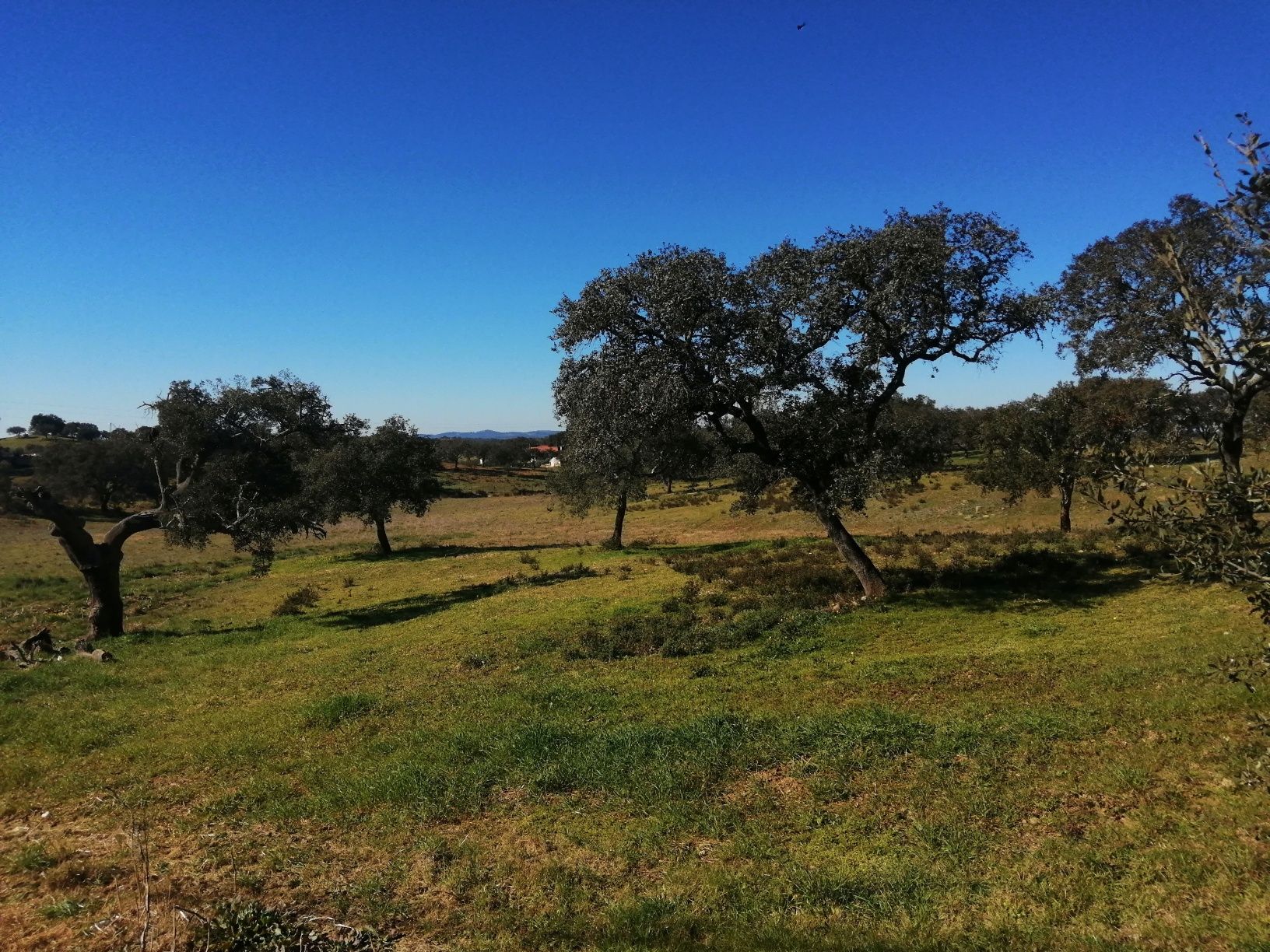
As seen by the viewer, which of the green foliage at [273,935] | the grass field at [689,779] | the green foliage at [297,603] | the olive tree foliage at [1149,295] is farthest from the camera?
the green foliage at [297,603]

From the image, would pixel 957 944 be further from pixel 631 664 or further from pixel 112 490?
pixel 112 490

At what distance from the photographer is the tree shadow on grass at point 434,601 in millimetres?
22922

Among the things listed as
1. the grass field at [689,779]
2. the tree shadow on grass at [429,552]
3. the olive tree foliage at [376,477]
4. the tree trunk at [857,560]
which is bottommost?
the tree shadow on grass at [429,552]

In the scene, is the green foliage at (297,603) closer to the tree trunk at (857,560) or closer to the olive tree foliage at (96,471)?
the tree trunk at (857,560)

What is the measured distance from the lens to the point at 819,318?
52.0ft

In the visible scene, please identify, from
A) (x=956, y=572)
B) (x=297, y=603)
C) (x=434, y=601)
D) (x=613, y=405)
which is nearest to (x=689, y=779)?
(x=613, y=405)

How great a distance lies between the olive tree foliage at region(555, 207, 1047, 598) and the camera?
1572 centimetres

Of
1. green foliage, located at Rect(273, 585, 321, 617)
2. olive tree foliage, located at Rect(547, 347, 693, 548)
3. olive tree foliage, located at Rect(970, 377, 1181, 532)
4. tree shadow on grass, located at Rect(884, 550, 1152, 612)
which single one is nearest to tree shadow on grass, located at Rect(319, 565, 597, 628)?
green foliage, located at Rect(273, 585, 321, 617)

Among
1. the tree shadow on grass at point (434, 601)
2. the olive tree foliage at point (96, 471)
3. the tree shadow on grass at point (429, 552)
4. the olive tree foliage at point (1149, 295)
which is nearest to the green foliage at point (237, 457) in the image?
the tree shadow on grass at point (434, 601)

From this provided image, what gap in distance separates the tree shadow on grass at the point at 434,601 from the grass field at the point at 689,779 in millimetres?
4103

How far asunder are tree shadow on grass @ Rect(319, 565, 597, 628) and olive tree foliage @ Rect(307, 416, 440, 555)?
17.5m

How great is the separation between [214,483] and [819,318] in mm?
21377

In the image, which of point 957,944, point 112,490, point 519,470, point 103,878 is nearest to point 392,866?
point 103,878

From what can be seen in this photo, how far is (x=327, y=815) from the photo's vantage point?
322 inches
